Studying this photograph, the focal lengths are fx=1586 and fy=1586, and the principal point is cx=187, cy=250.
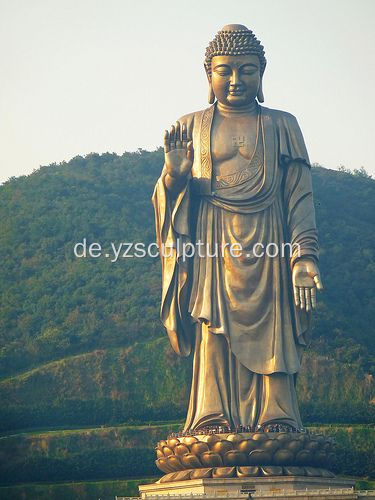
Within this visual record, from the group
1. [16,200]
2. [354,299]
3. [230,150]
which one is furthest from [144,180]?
[230,150]

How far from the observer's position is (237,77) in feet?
63.8

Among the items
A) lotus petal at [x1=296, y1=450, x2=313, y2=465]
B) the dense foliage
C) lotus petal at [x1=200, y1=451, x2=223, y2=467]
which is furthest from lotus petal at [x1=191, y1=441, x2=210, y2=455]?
the dense foliage

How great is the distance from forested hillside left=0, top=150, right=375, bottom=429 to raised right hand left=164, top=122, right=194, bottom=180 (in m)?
11.9

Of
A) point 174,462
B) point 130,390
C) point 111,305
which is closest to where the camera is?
point 174,462

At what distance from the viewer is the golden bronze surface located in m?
18.8

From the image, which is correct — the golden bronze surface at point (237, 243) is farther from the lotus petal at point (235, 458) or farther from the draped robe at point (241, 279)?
the lotus petal at point (235, 458)

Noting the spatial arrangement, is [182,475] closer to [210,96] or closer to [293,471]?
[293,471]

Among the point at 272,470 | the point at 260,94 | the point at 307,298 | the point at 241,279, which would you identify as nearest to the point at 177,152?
the point at 260,94

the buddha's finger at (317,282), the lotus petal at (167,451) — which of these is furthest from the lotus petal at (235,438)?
the buddha's finger at (317,282)

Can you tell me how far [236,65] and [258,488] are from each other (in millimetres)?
5214

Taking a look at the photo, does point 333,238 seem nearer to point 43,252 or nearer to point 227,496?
point 43,252

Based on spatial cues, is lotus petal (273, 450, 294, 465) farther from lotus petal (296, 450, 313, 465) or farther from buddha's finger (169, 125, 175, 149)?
buddha's finger (169, 125, 175, 149)

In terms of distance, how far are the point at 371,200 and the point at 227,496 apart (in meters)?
23.0

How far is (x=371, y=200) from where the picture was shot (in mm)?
39781
